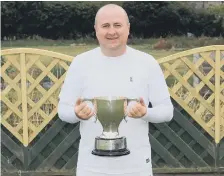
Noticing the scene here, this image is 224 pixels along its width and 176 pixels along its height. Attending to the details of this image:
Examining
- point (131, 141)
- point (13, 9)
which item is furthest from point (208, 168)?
point (13, 9)

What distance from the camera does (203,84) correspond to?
4820 millimetres

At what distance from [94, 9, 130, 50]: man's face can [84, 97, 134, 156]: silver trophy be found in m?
0.24

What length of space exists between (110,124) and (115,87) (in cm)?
16

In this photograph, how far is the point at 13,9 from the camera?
13.6 m

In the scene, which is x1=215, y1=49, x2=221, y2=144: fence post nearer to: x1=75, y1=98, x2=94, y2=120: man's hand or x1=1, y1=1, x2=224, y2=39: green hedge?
x1=75, y1=98, x2=94, y2=120: man's hand

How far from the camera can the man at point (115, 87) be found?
6.98 feet

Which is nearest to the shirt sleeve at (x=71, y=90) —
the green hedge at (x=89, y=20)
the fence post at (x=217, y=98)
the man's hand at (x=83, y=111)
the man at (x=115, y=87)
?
the man at (x=115, y=87)

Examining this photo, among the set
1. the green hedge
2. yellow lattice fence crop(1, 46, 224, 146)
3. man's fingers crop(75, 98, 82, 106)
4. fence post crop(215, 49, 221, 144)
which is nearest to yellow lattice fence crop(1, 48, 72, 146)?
yellow lattice fence crop(1, 46, 224, 146)

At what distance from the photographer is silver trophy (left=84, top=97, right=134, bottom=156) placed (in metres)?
2.03

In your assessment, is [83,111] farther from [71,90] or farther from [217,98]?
[217,98]

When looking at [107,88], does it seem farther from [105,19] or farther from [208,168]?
[208,168]

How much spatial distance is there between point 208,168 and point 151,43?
25.3 ft

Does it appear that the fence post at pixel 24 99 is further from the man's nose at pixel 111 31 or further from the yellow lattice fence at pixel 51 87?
the man's nose at pixel 111 31

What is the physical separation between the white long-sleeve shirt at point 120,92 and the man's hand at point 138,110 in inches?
2.6
